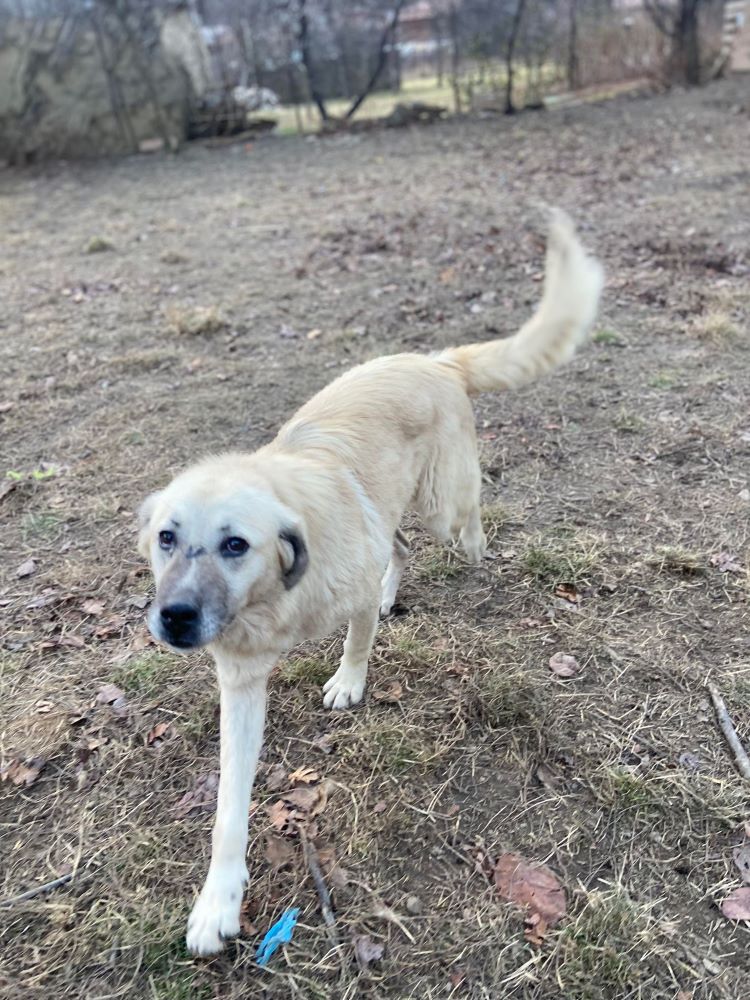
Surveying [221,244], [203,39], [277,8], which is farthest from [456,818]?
[203,39]

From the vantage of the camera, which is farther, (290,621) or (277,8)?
(277,8)

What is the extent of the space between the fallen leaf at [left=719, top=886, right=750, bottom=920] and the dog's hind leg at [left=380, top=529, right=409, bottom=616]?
1.83 metres

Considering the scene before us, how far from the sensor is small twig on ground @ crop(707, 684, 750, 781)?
264 cm

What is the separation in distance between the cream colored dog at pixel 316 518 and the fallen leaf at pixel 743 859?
4.88 ft

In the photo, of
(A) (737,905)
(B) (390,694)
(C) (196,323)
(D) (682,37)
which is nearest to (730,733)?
(A) (737,905)

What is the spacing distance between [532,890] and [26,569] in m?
3.06

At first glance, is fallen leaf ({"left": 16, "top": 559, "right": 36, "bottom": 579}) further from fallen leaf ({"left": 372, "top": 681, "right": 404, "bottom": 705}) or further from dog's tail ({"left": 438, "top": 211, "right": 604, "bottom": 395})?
dog's tail ({"left": 438, "top": 211, "right": 604, "bottom": 395})

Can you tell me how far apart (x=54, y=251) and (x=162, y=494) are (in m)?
8.98

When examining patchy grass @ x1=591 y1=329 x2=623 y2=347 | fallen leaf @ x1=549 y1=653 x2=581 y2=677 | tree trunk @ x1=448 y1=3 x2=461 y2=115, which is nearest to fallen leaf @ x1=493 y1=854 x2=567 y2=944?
fallen leaf @ x1=549 y1=653 x2=581 y2=677

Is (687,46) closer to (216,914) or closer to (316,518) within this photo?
(316,518)

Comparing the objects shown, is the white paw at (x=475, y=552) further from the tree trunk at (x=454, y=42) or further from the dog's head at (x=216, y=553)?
the tree trunk at (x=454, y=42)

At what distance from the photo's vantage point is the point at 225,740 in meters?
2.39

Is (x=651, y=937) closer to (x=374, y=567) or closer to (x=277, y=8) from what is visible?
(x=374, y=567)

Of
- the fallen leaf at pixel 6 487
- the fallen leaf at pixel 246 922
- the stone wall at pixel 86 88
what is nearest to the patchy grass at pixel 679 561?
the fallen leaf at pixel 246 922
